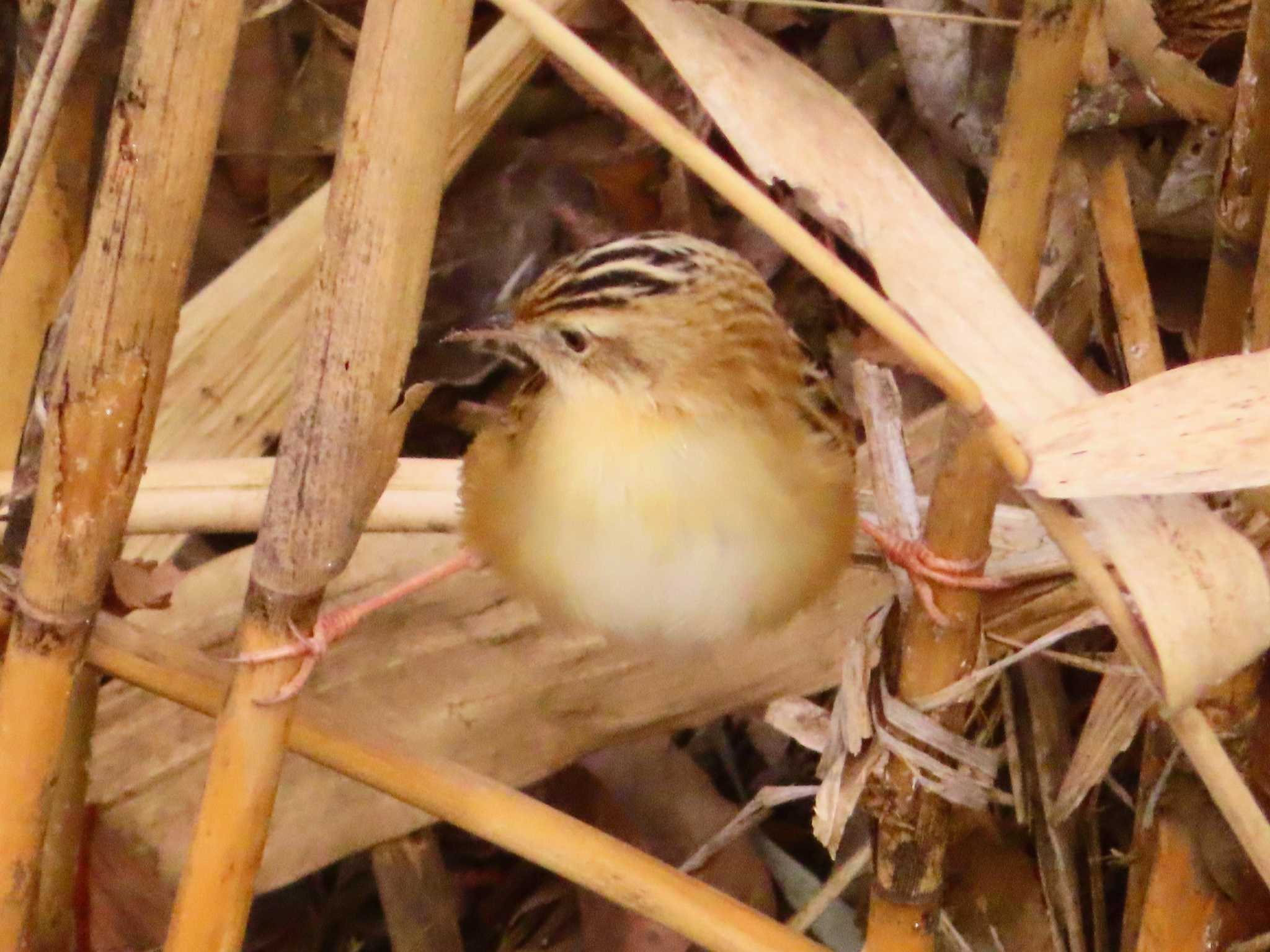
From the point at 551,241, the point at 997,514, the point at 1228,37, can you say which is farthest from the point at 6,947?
the point at 1228,37

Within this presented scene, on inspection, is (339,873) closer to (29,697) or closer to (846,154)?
(29,697)

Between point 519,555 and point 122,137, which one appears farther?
point 519,555

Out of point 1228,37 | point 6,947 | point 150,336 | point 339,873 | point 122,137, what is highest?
point 1228,37

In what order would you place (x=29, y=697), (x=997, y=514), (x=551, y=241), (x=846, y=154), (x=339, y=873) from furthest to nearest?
(x=551, y=241), (x=339, y=873), (x=997, y=514), (x=29, y=697), (x=846, y=154)

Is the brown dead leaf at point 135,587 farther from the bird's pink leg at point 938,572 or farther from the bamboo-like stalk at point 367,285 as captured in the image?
the bird's pink leg at point 938,572

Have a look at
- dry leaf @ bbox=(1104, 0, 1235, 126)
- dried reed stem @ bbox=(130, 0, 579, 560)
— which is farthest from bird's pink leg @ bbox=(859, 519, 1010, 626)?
dried reed stem @ bbox=(130, 0, 579, 560)

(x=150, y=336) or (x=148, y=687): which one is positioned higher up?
(x=150, y=336)
